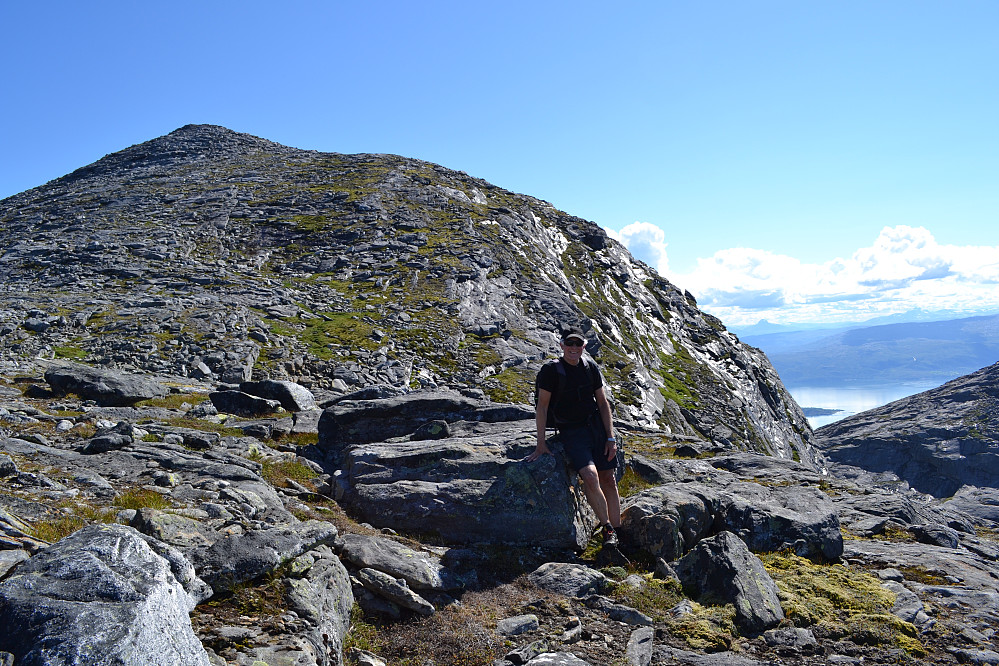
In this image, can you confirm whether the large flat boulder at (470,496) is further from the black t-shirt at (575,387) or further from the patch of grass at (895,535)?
the patch of grass at (895,535)

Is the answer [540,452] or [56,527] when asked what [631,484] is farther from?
[56,527]

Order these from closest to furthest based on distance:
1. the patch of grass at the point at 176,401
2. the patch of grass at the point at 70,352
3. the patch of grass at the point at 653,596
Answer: the patch of grass at the point at 653,596 < the patch of grass at the point at 176,401 < the patch of grass at the point at 70,352

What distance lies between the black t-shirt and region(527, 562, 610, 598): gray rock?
351cm

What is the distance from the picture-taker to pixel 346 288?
59125 mm

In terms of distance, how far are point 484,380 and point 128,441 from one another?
117ft

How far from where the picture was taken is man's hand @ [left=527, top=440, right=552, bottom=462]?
13281 mm

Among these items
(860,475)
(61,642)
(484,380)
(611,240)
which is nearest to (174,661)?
(61,642)

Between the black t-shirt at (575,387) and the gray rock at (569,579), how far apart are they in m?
3.51

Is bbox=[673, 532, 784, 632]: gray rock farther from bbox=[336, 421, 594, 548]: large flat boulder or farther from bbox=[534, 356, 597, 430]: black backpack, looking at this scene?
bbox=[534, 356, 597, 430]: black backpack

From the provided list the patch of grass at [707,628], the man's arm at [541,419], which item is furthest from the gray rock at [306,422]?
the patch of grass at [707,628]

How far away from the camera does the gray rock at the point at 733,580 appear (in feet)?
33.5

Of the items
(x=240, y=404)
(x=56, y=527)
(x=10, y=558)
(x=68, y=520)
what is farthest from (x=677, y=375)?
(x=10, y=558)

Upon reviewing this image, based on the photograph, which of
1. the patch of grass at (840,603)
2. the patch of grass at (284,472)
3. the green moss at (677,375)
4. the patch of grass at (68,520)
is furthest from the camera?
the green moss at (677,375)

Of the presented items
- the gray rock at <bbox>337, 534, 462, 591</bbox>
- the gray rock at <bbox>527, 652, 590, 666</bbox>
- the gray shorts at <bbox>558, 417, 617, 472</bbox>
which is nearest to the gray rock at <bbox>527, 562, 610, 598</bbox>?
the gray rock at <bbox>337, 534, 462, 591</bbox>
